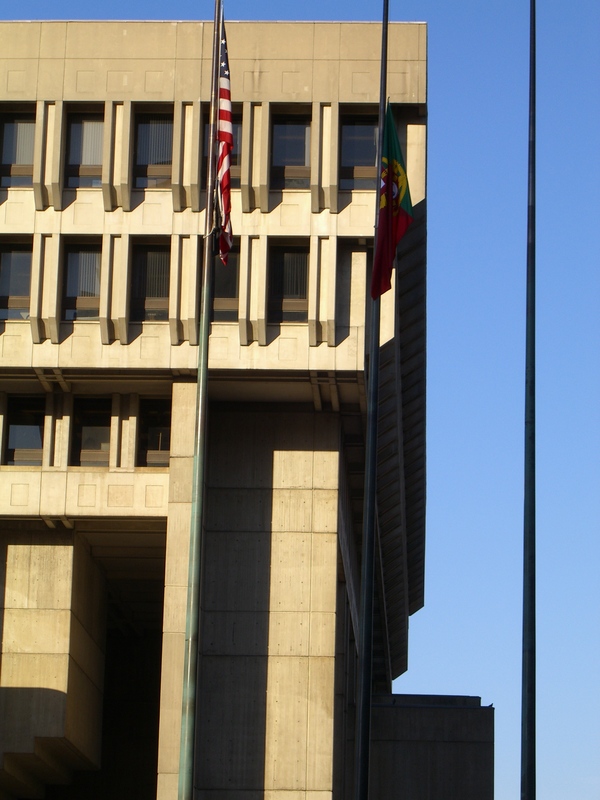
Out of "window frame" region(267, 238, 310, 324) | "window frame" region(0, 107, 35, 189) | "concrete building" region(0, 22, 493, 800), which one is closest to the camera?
"concrete building" region(0, 22, 493, 800)

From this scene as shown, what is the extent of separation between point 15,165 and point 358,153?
8079 mm

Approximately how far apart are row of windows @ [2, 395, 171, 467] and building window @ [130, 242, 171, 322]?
2.25m

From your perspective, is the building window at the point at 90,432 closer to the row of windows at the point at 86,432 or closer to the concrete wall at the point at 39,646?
the row of windows at the point at 86,432

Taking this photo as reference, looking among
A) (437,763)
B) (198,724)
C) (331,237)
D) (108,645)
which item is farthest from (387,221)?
(437,763)

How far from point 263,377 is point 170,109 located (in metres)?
6.72

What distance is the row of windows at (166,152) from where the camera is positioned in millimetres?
34781

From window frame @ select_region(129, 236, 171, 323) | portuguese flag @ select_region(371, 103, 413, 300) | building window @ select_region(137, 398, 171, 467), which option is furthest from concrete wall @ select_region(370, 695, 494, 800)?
portuguese flag @ select_region(371, 103, 413, 300)

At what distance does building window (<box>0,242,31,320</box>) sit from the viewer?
114ft

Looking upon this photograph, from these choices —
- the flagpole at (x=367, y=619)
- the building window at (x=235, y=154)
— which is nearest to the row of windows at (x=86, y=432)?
the building window at (x=235, y=154)

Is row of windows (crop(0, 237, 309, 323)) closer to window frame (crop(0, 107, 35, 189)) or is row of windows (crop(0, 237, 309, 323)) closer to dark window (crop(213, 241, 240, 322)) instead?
dark window (crop(213, 241, 240, 322))

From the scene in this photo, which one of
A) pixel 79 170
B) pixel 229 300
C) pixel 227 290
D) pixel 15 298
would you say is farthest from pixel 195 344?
pixel 79 170

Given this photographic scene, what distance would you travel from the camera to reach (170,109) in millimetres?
34875

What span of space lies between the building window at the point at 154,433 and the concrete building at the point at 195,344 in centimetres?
5

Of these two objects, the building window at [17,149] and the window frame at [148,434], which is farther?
the building window at [17,149]
